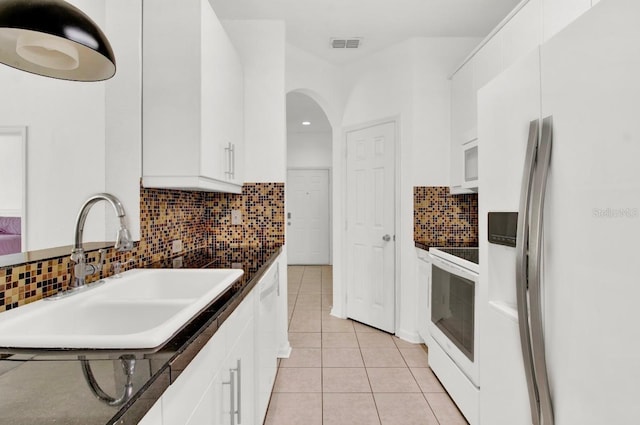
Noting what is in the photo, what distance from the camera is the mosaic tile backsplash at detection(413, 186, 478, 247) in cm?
319

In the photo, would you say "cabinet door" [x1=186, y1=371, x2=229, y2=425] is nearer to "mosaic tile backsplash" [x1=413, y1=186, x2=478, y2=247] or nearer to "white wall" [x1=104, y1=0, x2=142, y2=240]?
"white wall" [x1=104, y1=0, x2=142, y2=240]

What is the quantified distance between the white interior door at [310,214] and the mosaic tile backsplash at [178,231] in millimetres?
4186

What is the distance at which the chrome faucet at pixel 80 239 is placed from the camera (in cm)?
119

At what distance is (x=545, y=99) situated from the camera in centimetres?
99

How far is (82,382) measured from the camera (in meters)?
0.62

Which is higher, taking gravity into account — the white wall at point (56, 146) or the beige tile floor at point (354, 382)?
the white wall at point (56, 146)

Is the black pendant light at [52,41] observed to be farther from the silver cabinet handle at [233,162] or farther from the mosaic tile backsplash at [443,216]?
the mosaic tile backsplash at [443,216]

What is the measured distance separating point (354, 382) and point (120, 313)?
1.74 meters

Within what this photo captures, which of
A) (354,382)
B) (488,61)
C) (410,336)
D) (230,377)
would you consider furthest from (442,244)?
(230,377)

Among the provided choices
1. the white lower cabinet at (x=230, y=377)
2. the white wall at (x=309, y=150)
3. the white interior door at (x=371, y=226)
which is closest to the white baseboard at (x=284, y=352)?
the white lower cabinet at (x=230, y=377)

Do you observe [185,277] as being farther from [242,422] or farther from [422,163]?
[422,163]

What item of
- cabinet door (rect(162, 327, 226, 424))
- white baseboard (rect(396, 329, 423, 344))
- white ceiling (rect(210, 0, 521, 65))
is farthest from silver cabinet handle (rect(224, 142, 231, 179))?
white baseboard (rect(396, 329, 423, 344))

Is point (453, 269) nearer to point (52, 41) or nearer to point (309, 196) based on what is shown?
point (52, 41)

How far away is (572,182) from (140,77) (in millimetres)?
1985
